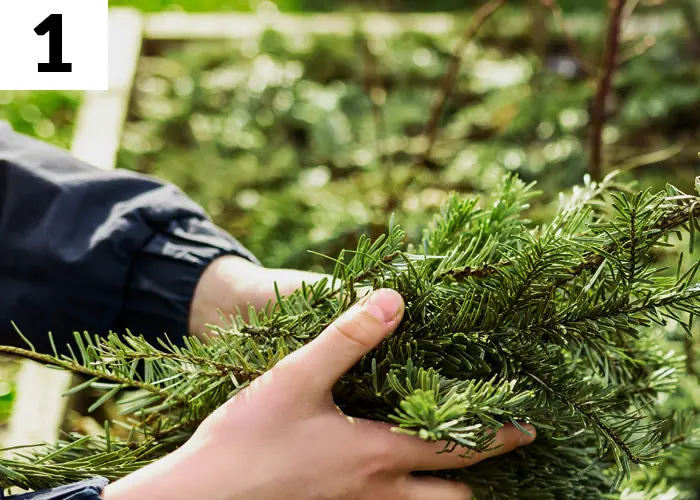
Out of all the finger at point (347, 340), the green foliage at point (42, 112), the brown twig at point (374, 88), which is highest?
the brown twig at point (374, 88)

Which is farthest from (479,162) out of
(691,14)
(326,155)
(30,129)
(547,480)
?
(30,129)

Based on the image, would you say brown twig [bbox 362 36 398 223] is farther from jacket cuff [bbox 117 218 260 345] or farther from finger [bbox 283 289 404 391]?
finger [bbox 283 289 404 391]

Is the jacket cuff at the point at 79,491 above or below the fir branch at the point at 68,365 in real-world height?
below

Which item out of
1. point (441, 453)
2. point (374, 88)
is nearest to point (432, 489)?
point (441, 453)

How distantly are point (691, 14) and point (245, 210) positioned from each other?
5.75ft

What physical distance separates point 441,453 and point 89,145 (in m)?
1.71

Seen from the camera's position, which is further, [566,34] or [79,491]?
[566,34]

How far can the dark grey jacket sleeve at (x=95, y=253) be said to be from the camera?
3.71ft

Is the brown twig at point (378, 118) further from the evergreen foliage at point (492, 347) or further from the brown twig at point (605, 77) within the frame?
the evergreen foliage at point (492, 347)

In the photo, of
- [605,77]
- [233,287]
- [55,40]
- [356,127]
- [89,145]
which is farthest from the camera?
[356,127]

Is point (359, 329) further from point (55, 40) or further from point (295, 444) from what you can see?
point (55, 40)

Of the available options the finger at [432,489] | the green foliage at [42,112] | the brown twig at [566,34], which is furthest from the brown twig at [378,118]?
the finger at [432,489]

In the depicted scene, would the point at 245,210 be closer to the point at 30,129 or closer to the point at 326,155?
the point at 326,155

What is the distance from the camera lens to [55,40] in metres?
1.83
